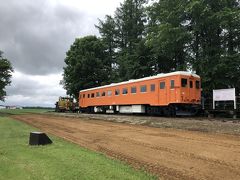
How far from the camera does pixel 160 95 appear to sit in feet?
94.1

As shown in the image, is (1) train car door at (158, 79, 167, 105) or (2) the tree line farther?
(2) the tree line

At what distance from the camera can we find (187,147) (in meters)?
11.8

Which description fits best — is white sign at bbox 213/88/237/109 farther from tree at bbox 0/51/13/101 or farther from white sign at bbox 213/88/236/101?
tree at bbox 0/51/13/101

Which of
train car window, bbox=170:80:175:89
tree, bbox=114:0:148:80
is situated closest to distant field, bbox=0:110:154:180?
train car window, bbox=170:80:175:89

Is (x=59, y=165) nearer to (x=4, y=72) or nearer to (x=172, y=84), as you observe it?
(x=172, y=84)

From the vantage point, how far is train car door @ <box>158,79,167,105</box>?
28.2 meters

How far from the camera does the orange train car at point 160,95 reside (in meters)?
27.4

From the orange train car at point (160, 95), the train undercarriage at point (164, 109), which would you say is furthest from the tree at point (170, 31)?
the train undercarriage at point (164, 109)

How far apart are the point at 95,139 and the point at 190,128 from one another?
18.0ft

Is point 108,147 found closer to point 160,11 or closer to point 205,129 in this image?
point 205,129

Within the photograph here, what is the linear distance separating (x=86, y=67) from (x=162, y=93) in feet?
105

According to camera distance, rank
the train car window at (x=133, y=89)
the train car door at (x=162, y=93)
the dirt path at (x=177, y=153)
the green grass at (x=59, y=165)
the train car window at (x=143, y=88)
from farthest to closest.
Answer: the train car window at (x=133, y=89)
the train car window at (x=143, y=88)
the train car door at (x=162, y=93)
the dirt path at (x=177, y=153)
the green grass at (x=59, y=165)

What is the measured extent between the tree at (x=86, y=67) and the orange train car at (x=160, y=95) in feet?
68.8

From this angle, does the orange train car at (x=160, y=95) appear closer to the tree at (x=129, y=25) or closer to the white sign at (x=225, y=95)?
the white sign at (x=225, y=95)
